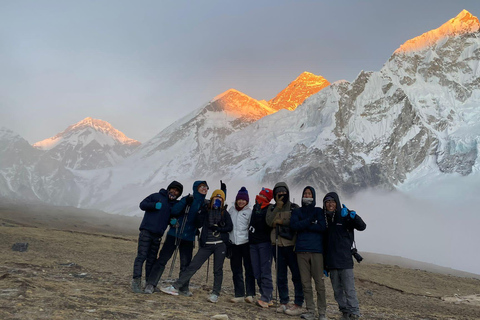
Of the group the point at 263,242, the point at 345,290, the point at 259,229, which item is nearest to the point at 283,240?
the point at 263,242

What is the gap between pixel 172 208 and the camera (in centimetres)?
919

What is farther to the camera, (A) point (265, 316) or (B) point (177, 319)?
(A) point (265, 316)

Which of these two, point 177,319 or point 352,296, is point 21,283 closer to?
point 177,319

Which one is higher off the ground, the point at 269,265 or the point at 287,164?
the point at 287,164

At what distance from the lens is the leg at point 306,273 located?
8039 millimetres

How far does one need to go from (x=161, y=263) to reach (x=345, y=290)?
429 cm

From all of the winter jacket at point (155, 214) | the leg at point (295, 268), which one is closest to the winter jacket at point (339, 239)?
the leg at point (295, 268)

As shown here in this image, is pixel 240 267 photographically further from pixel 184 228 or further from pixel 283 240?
pixel 184 228

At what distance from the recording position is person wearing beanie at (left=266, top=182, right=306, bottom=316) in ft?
28.4

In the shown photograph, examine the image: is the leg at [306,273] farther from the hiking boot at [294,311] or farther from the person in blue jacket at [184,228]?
the person in blue jacket at [184,228]

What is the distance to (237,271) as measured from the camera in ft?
30.2

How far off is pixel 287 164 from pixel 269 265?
A: 523ft

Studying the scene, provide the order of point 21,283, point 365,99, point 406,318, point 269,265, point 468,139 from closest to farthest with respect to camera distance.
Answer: point 21,283 < point 269,265 < point 406,318 < point 468,139 < point 365,99

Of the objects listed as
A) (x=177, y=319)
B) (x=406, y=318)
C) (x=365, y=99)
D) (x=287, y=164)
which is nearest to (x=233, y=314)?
(x=177, y=319)
